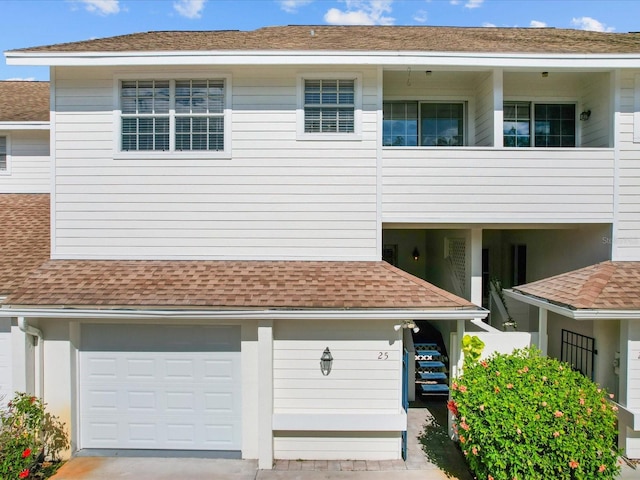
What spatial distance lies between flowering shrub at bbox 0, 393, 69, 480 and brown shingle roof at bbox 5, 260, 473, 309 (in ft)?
5.34

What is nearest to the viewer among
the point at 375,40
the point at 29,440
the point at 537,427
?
the point at 537,427

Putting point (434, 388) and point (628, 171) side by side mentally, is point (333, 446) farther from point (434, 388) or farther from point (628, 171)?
point (628, 171)

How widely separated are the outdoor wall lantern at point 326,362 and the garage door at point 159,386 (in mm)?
1429

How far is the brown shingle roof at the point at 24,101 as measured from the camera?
10.1 metres

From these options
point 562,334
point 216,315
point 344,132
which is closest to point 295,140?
point 344,132

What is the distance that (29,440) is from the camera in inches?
219

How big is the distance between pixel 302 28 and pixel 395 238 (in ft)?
22.0

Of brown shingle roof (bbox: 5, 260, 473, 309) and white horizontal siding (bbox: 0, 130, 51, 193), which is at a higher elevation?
white horizontal siding (bbox: 0, 130, 51, 193)

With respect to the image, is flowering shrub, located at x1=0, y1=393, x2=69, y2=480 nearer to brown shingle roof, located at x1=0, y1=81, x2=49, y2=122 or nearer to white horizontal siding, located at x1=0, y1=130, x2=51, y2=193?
white horizontal siding, located at x1=0, y1=130, x2=51, y2=193

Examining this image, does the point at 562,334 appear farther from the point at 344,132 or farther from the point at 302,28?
the point at 302,28

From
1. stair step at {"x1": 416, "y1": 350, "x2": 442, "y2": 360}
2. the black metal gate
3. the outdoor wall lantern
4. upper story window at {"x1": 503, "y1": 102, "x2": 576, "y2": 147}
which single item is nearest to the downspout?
the outdoor wall lantern

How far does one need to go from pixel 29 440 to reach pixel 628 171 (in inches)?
439

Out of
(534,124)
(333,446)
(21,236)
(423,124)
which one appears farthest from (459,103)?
(21,236)

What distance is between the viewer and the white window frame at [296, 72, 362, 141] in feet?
22.9
